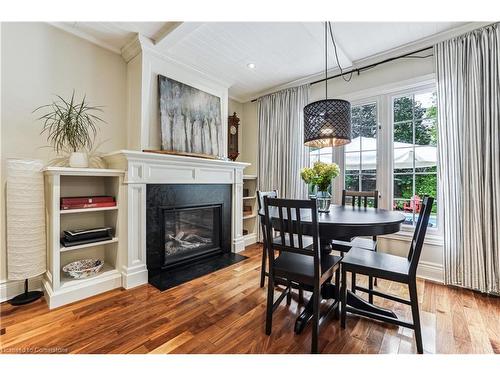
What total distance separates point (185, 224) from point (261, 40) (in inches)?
92.2

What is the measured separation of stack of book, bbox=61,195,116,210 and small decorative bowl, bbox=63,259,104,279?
0.59 m

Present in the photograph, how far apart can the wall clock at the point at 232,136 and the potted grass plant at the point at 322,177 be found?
2.06 m

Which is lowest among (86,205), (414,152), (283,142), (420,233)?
(420,233)

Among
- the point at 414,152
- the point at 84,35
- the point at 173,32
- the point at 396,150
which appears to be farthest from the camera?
the point at 396,150

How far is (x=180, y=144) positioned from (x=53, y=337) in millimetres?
2074

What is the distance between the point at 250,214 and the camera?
3.93m

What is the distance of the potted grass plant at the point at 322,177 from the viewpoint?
2.01 metres

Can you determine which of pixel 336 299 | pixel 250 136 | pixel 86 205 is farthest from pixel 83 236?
pixel 250 136

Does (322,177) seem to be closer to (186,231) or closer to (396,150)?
(396,150)

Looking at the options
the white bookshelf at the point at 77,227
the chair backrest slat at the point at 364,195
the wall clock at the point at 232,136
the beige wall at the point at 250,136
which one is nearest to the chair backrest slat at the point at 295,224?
the chair backrest slat at the point at 364,195

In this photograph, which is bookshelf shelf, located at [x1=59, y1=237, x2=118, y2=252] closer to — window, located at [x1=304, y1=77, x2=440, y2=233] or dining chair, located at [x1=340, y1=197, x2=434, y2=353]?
dining chair, located at [x1=340, y1=197, x2=434, y2=353]

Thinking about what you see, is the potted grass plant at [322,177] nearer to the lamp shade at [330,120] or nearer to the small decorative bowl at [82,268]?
the lamp shade at [330,120]

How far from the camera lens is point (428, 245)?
2568 mm

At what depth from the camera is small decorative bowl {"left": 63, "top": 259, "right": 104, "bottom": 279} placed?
2115 mm
